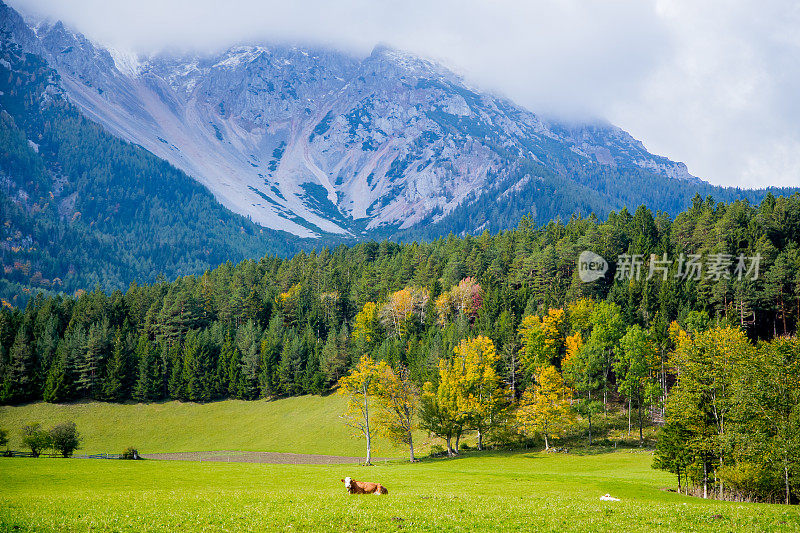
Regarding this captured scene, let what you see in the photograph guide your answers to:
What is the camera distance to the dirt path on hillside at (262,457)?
82938 millimetres

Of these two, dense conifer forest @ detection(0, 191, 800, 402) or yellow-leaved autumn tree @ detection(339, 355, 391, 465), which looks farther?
dense conifer forest @ detection(0, 191, 800, 402)

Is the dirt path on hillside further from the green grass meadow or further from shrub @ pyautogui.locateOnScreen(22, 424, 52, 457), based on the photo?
shrub @ pyautogui.locateOnScreen(22, 424, 52, 457)

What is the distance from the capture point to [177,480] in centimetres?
4709

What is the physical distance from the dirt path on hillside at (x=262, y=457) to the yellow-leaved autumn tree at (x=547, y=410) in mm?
22887

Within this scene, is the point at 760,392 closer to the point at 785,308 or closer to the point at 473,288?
the point at 785,308

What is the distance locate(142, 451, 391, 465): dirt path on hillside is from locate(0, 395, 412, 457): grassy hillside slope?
5.34 meters

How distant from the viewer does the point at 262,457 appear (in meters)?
86.9

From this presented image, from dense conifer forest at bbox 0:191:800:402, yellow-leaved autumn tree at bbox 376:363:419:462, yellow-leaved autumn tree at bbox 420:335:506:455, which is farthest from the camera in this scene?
dense conifer forest at bbox 0:191:800:402

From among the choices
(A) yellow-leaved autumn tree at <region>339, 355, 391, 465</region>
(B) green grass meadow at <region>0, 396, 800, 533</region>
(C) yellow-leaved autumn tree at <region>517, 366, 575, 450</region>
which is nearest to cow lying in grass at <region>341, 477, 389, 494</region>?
(B) green grass meadow at <region>0, 396, 800, 533</region>

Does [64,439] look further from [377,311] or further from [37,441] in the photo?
[377,311]

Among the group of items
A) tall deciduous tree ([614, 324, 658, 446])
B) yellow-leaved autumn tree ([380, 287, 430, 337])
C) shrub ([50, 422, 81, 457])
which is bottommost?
shrub ([50, 422, 81, 457])

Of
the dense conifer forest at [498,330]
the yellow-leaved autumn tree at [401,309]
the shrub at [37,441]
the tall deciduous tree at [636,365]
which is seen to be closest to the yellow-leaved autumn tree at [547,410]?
the dense conifer forest at [498,330]

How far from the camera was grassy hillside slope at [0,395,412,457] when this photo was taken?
327 feet

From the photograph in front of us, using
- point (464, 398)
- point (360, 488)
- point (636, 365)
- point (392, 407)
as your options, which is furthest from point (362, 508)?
point (636, 365)
